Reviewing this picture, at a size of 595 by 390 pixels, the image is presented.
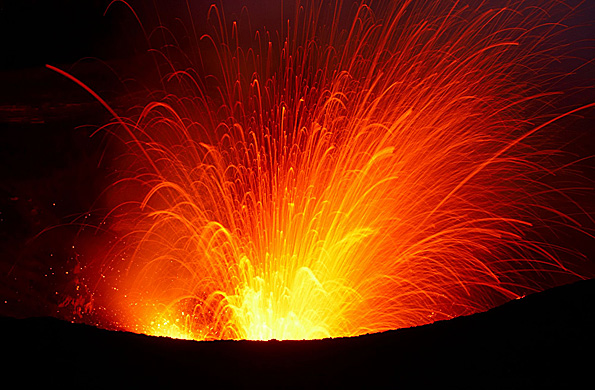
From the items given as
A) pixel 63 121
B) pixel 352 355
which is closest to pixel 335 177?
pixel 63 121

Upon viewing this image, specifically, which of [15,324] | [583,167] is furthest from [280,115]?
[15,324]

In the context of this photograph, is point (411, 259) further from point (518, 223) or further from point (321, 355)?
point (321, 355)

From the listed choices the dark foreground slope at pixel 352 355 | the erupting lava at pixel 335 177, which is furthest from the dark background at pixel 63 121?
the dark foreground slope at pixel 352 355

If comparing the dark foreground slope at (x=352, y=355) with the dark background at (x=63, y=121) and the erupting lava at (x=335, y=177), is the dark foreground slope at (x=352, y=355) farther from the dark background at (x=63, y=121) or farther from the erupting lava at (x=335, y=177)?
the dark background at (x=63, y=121)

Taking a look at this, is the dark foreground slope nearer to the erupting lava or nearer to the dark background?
the erupting lava

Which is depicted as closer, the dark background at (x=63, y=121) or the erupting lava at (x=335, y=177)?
the erupting lava at (x=335, y=177)

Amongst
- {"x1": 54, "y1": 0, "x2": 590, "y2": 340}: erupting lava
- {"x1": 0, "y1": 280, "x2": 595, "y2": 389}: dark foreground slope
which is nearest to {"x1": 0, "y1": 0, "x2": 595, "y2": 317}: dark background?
{"x1": 54, "y1": 0, "x2": 590, "y2": 340}: erupting lava
